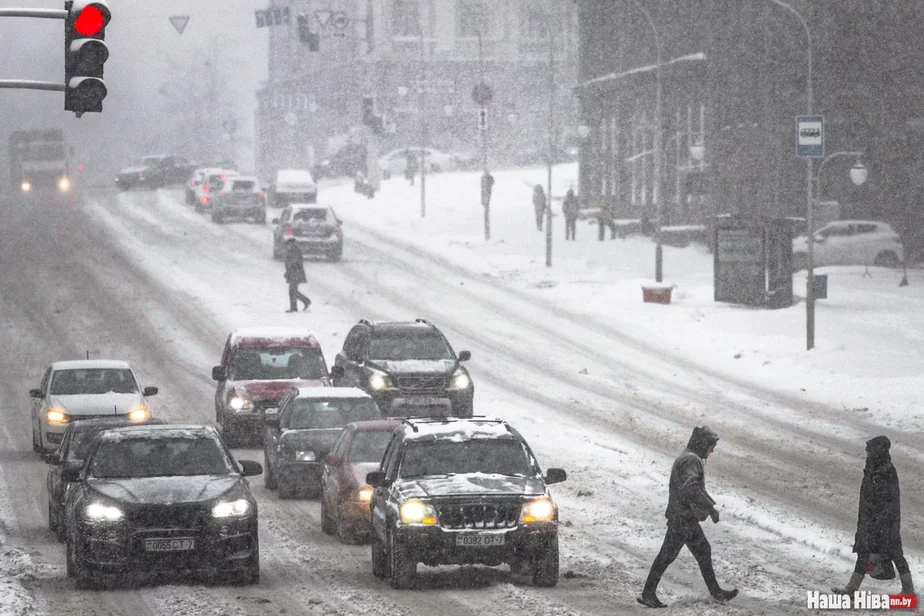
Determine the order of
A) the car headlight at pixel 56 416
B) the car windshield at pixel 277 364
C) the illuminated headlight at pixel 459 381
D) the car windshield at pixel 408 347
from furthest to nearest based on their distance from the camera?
the car windshield at pixel 408 347, the car windshield at pixel 277 364, the illuminated headlight at pixel 459 381, the car headlight at pixel 56 416

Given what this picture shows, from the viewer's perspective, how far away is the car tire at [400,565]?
14.1m

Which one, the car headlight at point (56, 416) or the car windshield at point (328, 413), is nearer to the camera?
the car windshield at point (328, 413)

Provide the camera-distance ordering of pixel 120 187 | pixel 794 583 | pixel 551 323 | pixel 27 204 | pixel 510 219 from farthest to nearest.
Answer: pixel 120 187 → pixel 27 204 → pixel 510 219 → pixel 551 323 → pixel 794 583

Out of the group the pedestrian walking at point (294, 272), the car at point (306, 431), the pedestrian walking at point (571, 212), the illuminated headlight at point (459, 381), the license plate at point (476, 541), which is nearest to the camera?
the license plate at point (476, 541)

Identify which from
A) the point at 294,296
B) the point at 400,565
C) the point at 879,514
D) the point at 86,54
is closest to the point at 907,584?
the point at 879,514

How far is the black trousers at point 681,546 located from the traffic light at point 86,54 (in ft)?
21.8

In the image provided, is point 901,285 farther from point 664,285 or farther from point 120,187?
point 120,187

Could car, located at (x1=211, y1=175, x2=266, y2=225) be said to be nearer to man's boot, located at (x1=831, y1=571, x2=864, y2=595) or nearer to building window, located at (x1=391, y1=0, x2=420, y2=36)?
building window, located at (x1=391, y1=0, x2=420, y2=36)

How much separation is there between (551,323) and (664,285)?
342 centimetres

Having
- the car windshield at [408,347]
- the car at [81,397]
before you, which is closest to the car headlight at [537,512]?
the car at [81,397]

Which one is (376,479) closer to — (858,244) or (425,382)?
(425,382)

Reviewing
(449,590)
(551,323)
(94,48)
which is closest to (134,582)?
(449,590)

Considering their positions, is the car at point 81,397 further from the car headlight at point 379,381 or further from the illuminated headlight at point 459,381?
the illuminated headlight at point 459,381

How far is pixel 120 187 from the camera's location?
74.4m
